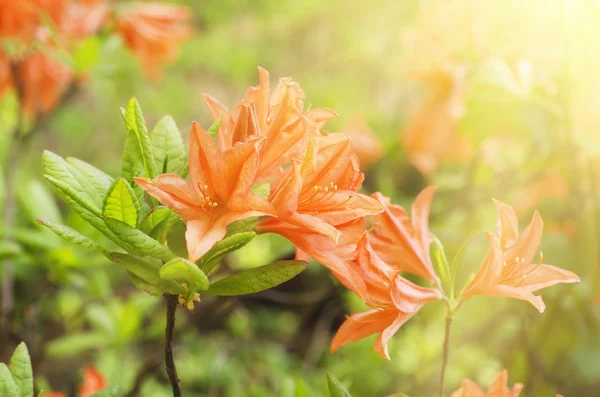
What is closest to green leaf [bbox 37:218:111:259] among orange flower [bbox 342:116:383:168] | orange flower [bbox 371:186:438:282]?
orange flower [bbox 371:186:438:282]

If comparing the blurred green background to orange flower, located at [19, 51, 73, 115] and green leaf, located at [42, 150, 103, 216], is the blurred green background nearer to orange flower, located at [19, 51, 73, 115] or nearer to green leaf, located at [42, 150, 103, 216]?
orange flower, located at [19, 51, 73, 115]

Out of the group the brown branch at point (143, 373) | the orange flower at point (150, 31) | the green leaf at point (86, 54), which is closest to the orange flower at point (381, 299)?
the brown branch at point (143, 373)

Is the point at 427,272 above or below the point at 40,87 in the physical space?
above

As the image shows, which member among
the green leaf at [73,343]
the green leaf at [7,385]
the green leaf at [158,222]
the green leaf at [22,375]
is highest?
Result: the green leaf at [158,222]

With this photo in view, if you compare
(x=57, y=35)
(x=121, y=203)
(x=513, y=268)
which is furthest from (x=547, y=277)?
(x=57, y=35)

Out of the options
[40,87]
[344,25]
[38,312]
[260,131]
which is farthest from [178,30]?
[344,25]

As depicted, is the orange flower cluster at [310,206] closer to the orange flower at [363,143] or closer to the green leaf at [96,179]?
the green leaf at [96,179]

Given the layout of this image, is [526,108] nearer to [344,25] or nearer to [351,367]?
[351,367]
